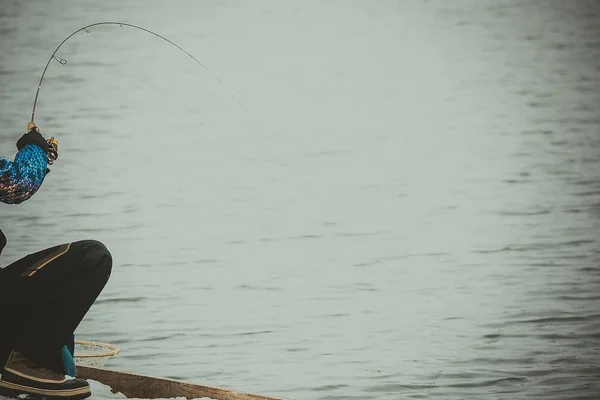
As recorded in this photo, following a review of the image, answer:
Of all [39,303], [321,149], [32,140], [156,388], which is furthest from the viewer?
[321,149]

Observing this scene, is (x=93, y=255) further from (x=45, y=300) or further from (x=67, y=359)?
(x=67, y=359)

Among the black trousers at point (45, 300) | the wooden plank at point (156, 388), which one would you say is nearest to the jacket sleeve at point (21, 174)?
the black trousers at point (45, 300)

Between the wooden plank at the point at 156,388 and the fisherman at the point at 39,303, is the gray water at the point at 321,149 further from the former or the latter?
the fisherman at the point at 39,303

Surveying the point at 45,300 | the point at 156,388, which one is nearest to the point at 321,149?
the point at 156,388

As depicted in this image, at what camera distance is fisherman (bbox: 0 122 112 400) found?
183 centimetres

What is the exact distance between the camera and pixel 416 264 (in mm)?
3982

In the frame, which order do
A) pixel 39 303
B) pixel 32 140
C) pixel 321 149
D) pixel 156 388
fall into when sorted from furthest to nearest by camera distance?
pixel 321 149, pixel 156 388, pixel 32 140, pixel 39 303

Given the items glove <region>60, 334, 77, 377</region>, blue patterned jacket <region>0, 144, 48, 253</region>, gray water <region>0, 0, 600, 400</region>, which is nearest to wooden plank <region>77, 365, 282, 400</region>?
glove <region>60, 334, 77, 377</region>

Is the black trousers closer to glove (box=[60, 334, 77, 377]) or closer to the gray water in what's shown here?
glove (box=[60, 334, 77, 377])

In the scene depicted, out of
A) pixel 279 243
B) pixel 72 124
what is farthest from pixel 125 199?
pixel 279 243

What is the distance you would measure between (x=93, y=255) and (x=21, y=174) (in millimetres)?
267

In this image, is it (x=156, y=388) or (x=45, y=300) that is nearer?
(x=45, y=300)

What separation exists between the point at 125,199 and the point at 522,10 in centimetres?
254

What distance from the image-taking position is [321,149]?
14.0 ft
